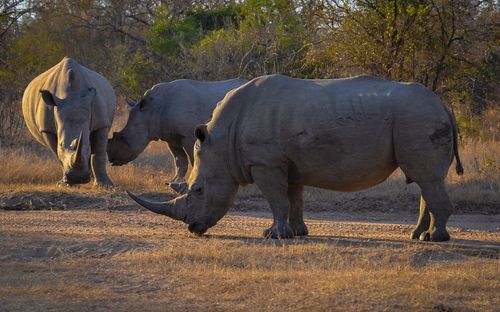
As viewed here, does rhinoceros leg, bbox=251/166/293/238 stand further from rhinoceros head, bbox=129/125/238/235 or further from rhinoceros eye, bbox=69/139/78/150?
rhinoceros eye, bbox=69/139/78/150

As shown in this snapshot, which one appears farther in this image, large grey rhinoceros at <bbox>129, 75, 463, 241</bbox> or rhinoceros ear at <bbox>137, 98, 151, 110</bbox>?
rhinoceros ear at <bbox>137, 98, 151, 110</bbox>

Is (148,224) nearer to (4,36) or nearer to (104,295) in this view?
(104,295)

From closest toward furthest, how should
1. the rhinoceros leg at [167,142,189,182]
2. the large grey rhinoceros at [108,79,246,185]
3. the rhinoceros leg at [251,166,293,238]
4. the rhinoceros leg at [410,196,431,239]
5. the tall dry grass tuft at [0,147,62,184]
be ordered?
the rhinoceros leg at [251,166,293,238], the rhinoceros leg at [410,196,431,239], the large grey rhinoceros at [108,79,246,185], the rhinoceros leg at [167,142,189,182], the tall dry grass tuft at [0,147,62,184]

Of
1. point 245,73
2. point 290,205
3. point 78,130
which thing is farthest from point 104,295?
point 245,73

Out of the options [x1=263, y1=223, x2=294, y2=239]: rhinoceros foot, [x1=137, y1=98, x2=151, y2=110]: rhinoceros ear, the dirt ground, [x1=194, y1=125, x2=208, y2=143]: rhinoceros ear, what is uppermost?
[x1=137, y1=98, x2=151, y2=110]: rhinoceros ear

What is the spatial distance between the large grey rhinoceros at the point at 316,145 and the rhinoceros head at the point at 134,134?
461cm

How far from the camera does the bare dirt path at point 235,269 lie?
6773mm

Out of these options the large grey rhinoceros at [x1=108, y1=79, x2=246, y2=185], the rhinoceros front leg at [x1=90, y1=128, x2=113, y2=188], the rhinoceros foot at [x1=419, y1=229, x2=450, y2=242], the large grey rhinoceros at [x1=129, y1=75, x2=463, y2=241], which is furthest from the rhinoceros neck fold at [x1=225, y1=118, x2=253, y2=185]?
the rhinoceros front leg at [x1=90, y1=128, x2=113, y2=188]

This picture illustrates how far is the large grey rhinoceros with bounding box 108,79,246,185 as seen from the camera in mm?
14578

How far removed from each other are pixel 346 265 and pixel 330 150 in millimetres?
1789

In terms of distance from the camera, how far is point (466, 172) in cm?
1512

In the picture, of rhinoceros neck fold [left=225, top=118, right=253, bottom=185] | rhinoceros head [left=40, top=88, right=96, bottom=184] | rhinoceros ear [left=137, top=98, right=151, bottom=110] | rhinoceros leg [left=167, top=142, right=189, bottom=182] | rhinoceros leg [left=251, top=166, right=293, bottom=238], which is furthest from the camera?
rhinoceros leg [left=167, top=142, right=189, bottom=182]

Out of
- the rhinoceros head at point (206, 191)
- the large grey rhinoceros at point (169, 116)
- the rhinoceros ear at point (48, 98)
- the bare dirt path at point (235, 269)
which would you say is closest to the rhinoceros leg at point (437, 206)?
the bare dirt path at point (235, 269)

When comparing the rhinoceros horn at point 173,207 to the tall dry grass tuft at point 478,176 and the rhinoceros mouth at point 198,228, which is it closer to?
the rhinoceros mouth at point 198,228
